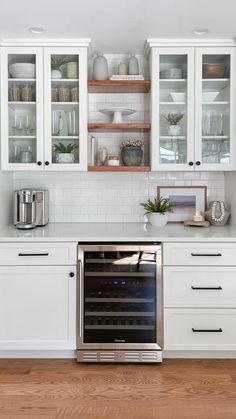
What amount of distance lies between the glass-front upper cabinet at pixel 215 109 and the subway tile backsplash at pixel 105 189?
36 centimetres

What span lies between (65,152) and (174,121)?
2.94 ft

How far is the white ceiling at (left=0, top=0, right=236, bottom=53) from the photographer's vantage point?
2588 mm

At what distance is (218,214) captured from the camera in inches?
136

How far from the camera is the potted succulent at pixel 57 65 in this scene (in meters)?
3.25

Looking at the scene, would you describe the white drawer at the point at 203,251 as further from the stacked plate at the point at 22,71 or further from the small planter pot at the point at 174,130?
the stacked plate at the point at 22,71

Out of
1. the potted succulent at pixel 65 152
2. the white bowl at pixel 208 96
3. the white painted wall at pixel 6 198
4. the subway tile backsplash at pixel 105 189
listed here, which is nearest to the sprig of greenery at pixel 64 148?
the potted succulent at pixel 65 152

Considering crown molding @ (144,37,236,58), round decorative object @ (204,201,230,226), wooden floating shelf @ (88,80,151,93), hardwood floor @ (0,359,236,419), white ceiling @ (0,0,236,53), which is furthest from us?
round decorative object @ (204,201,230,226)

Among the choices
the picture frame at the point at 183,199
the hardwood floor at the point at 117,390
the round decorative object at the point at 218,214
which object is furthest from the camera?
the picture frame at the point at 183,199

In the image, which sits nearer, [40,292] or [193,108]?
[40,292]

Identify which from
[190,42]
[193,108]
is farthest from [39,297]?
[190,42]

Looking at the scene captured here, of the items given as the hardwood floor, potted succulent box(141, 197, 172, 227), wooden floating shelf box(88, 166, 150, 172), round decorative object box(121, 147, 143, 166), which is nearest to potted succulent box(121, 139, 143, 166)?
round decorative object box(121, 147, 143, 166)

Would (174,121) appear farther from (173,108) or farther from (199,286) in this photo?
(199,286)

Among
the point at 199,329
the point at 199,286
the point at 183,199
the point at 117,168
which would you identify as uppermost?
the point at 117,168

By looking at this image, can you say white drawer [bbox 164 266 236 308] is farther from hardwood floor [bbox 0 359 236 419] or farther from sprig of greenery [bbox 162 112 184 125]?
sprig of greenery [bbox 162 112 184 125]
